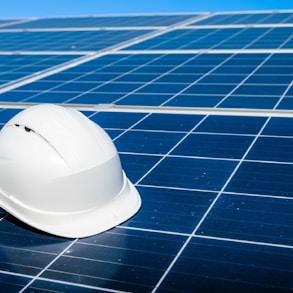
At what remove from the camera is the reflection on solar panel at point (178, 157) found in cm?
455

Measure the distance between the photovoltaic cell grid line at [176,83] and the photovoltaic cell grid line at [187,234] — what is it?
197 centimetres

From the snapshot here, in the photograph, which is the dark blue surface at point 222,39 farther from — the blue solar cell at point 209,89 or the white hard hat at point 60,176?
the white hard hat at point 60,176

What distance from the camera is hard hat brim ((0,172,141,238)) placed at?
5.20 m

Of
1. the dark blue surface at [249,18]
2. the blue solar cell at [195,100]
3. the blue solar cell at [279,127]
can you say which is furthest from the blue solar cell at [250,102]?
the dark blue surface at [249,18]

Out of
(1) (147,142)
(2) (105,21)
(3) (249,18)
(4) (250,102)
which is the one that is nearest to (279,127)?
(4) (250,102)

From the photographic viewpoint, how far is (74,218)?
5.27 metres

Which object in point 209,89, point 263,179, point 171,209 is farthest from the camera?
point 209,89

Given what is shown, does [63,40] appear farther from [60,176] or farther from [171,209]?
[60,176]

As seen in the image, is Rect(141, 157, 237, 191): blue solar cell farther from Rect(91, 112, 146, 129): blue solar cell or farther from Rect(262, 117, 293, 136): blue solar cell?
Rect(91, 112, 146, 129): blue solar cell

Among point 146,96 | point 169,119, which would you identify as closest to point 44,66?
point 146,96

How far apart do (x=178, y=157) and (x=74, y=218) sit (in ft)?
5.78

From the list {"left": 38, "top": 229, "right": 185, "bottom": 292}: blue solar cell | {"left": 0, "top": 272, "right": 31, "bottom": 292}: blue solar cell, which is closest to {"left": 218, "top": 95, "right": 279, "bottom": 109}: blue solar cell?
{"left": 38, "top": 229, "right": 185, "bottom": 292}: blue solar cell

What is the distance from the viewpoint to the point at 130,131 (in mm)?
7797

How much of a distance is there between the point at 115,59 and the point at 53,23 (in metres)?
7.78
